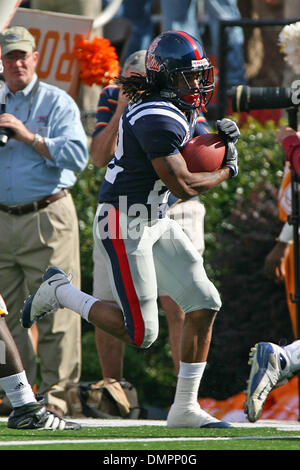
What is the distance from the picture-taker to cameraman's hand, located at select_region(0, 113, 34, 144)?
6074 mm

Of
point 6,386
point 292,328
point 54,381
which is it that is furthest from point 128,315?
point 292,328

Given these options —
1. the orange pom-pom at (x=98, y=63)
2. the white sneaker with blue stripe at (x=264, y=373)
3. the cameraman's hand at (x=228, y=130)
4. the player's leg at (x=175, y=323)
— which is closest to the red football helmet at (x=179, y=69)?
the cameraman's hand at (x=228, y=130)

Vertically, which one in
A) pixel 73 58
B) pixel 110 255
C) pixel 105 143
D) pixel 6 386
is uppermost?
pixel 73 58

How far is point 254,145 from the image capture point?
779 centimetres

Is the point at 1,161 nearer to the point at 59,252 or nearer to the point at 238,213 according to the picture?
the point at 59,252

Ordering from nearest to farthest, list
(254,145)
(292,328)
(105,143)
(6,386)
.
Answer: (6,386)
(105,143)
(292,328)
(254,145)

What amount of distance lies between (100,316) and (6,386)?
0.58 meters

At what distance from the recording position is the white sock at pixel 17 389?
4852 mm

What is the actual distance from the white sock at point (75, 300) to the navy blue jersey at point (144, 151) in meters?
0.46

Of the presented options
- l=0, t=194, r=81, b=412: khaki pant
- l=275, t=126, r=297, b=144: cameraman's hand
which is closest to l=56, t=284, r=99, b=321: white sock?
l=0, t=194, r=81, b=412: khaki pant

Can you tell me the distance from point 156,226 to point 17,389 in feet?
3.22

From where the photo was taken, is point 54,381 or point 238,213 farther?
point 238,213

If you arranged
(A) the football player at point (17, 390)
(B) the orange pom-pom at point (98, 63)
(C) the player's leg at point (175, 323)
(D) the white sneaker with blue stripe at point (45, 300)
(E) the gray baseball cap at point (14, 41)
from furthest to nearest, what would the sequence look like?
(B) the orange pom-pom at point (98, 63)
(E) the gray baseball cap at point (14, 41)
(C) the player's leg at point (175, 323)
(D) the white sneaker with blue stripe at point (45, 300)
(A) the football player at point (17, 390)

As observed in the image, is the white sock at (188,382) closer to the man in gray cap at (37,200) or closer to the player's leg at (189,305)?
the player's leg at (189,305)
